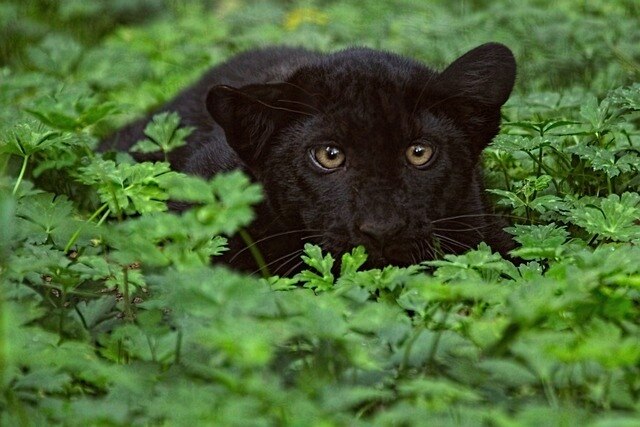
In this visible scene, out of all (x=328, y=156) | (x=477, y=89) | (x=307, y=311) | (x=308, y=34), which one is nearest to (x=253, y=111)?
(x=328, y=156)

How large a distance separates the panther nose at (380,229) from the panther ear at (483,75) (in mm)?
643

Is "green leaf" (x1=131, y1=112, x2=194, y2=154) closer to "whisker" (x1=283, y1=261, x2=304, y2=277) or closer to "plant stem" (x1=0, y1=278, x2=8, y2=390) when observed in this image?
"whisker" (x1=283, y1=261, x2=304, y2=277)

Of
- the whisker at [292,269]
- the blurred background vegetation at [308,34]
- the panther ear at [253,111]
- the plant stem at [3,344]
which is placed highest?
the panther ear at [253,111]

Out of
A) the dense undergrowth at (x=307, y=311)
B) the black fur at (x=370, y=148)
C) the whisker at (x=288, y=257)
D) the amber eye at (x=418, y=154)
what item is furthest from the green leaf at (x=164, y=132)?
the amber eye at (x=418, y=154)

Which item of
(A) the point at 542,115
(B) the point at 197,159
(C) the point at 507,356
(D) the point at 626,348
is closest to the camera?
(D) the point at 626,348

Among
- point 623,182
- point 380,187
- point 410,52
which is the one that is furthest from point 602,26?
point 380,187

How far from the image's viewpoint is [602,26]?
18.4 feet

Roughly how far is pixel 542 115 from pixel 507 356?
7.87 feet

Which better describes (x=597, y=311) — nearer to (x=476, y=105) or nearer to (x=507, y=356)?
(x=507, y=356)

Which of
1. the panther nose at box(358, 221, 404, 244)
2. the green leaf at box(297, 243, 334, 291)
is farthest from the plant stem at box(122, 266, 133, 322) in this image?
the panther nose at box(358, 221, 404, 244)

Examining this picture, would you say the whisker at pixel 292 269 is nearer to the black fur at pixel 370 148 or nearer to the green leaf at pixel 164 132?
the black fur at pixel 370 148

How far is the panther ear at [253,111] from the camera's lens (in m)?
3.39

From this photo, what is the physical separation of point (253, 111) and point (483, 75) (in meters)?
0.84

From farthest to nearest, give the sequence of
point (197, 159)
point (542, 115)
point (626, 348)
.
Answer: point (542, 115)
point (197, 159)
point (626, 348)
